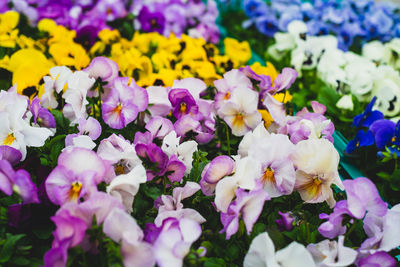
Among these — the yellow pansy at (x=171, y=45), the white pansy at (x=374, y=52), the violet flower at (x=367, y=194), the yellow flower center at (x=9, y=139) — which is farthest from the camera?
the white pansy at (x=374, y=52)

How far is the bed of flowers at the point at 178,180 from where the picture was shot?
28.1 inches

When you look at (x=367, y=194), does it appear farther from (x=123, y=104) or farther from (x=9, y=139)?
(x=9, y=139)

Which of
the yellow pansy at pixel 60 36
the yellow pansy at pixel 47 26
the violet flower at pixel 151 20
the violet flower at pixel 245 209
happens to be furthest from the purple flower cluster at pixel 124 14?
the violet flower at pixel 245 209

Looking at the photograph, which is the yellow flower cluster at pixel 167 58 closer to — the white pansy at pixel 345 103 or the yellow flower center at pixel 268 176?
the white pansy at pixel 345 103

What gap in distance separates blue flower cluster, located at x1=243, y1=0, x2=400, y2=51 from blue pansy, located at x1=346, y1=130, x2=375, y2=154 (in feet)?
3.63

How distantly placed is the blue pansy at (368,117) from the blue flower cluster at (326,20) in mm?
1035

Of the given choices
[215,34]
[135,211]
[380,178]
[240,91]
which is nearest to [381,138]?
[380,178]

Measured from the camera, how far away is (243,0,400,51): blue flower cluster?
2.48m

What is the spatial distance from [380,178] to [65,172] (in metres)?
1.10

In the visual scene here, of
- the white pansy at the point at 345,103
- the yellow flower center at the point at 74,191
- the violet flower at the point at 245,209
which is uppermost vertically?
the yellow flower center at the point at 74,191

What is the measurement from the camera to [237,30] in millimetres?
2688

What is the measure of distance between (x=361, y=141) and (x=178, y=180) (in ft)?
2.45

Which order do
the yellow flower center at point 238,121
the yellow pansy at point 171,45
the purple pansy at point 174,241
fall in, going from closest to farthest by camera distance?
1. the purple pansy at point 174,241
2. the yellow flower center at point 238,121
3. the yellow pansy at point 171,45

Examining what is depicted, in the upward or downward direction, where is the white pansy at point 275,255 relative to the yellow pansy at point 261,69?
upward
